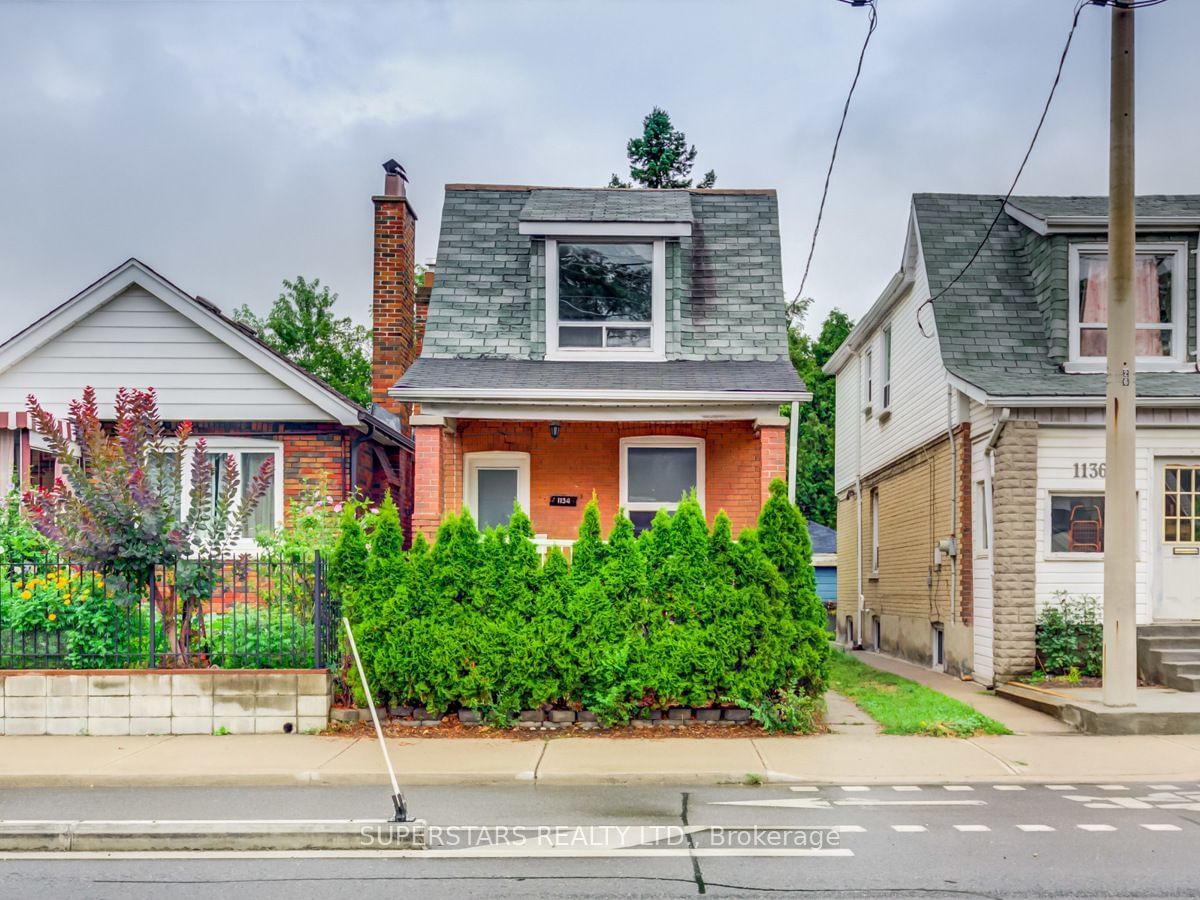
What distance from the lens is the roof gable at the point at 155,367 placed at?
14.9 m

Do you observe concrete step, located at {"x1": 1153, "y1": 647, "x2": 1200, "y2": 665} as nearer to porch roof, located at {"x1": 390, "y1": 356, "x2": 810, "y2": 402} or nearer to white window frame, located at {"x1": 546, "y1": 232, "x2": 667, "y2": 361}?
porch roof, located at {"x1": 390, "y1": 356, "x2": 810, "y2": 402}

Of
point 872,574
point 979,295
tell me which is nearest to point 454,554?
point 979,295

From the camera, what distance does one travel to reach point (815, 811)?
25.0 feet

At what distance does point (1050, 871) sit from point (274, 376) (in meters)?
11.6

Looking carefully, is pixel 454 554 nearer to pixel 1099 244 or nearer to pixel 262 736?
pixel 262 736

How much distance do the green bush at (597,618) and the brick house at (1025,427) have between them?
156 inches

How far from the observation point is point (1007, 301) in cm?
1552

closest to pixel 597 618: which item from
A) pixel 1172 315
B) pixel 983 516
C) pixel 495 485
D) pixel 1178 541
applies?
pixel 495 485

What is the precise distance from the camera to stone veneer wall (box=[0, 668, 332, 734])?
10625 mm

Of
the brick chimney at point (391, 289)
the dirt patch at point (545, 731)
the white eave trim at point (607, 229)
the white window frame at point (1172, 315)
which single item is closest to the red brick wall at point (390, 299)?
the brick chimney at point (391, 289)

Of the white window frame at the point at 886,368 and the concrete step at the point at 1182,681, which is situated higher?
the white window frame at the point at 886,368

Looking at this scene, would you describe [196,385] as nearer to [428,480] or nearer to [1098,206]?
[428,480]

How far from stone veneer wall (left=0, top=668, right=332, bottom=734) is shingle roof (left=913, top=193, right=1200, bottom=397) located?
8671 millimetres

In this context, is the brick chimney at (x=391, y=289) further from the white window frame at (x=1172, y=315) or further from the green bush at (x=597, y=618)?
the white window frame at (x=1172, y=315)
